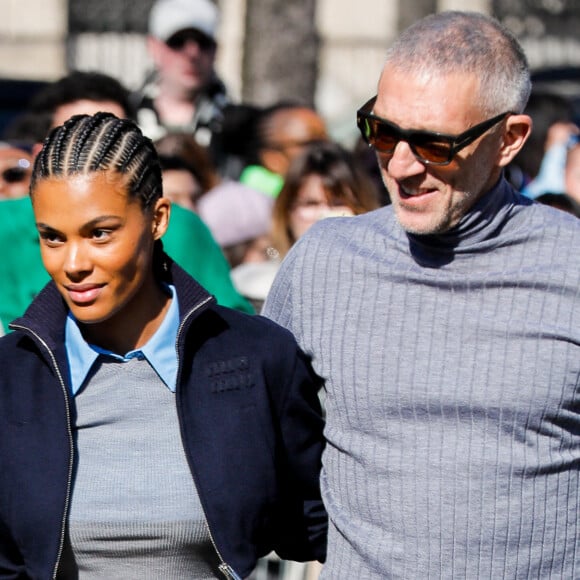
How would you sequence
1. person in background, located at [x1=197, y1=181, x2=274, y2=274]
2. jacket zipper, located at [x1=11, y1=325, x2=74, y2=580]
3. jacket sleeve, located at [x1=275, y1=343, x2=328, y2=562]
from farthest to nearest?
person in background, located at [x1=197, y1=181, x2=274, y2=274] → jacket sleeve, located at [x1=275, y1=343, x2=328, y2=562] → jacket zipper, located at [x1=11, y1=325, x2=74, y2=580]

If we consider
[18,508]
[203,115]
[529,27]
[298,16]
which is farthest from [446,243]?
[529,27]

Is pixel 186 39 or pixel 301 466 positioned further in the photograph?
pixel 186 39

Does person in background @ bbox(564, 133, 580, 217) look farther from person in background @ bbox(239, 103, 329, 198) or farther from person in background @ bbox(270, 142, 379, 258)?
person in background @ bbox(270, 142, 379, 258)

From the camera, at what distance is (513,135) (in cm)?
311

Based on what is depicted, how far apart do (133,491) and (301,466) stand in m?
0.45

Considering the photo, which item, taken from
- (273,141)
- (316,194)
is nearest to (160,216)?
(316,194)

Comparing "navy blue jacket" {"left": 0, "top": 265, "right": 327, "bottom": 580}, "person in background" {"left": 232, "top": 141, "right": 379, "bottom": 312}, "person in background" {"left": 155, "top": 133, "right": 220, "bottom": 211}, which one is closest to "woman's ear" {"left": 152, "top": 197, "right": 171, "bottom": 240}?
"navy blue jacket" {"left": 0, "top": 265, "right": 327, "bottom": 580}

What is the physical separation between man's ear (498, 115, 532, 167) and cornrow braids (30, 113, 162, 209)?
0.78 metres

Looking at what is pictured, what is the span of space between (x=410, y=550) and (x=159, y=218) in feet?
3.04

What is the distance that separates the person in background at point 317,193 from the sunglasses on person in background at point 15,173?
40.4 inches

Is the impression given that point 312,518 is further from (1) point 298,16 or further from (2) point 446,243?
(1) point 298,16

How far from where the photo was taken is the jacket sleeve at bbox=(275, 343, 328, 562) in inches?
126

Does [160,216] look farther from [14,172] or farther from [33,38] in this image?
[33,38]

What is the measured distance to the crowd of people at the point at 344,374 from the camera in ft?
9.82
